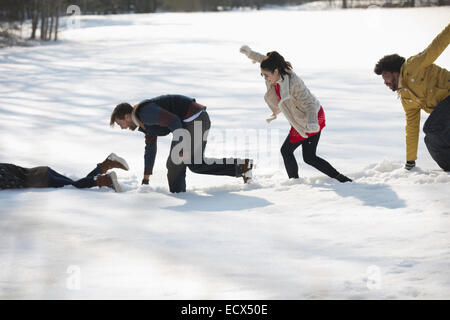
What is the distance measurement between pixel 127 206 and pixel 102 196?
1.41 ft

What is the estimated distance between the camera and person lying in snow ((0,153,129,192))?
4496 mm

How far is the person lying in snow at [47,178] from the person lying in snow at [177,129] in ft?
1.04

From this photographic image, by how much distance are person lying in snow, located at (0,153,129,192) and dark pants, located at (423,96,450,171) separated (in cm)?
263

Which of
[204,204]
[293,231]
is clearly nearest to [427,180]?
[293,231]

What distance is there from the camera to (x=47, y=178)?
4.55 m

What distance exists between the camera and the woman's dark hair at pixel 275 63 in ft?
13.5

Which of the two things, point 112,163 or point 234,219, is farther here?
point 112,163

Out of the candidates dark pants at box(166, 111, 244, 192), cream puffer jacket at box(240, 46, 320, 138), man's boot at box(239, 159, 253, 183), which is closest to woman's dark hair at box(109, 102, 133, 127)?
dark pants at box(166, 111, 244, 192)

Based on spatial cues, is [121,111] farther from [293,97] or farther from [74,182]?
[293,97]

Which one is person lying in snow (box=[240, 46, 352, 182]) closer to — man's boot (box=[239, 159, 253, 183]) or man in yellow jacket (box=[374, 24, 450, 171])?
man's boot (box=[239, 159, 253, 183])

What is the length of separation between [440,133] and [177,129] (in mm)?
2119

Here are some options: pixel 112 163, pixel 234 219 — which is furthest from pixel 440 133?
pixel 112 163

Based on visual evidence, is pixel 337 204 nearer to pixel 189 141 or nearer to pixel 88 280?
pixel 189 141

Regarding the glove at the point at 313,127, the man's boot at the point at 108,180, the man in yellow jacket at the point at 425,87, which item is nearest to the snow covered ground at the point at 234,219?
the man's boot at the point at 108,180
